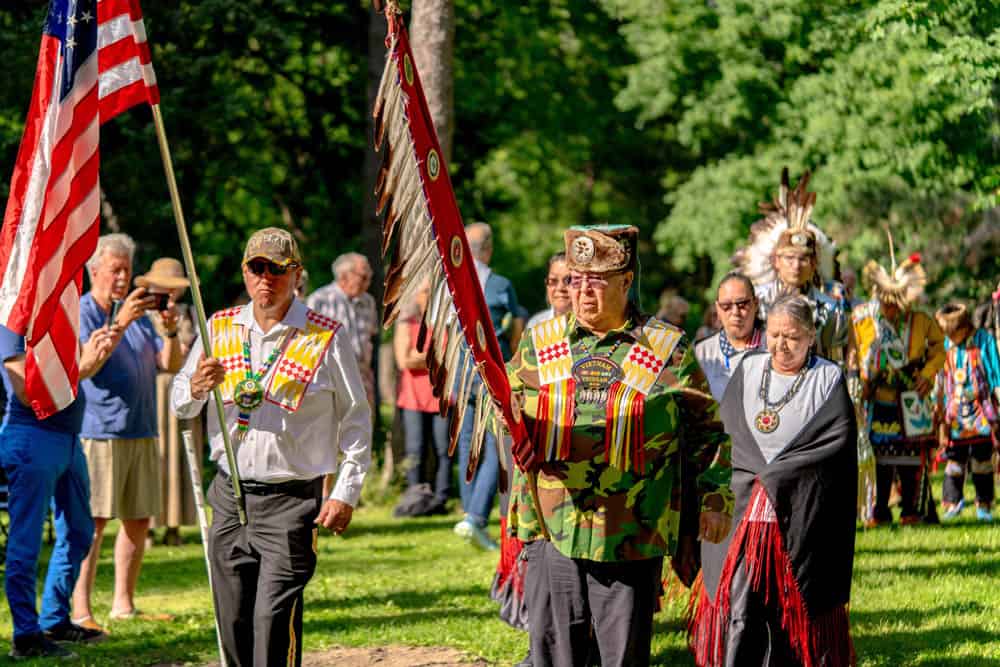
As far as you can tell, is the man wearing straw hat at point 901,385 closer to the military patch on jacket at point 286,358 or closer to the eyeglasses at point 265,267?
the military patch on jacket at point 286,358

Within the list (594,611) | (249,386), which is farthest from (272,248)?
(594,611)

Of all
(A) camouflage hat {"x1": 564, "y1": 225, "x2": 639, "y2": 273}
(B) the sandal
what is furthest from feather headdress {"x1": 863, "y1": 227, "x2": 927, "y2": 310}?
(A) camouflage hat {"x1": 564, "y1": 225, "x2": 639, "y2": 273}

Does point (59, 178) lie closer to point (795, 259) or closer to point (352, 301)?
point (795, 259)

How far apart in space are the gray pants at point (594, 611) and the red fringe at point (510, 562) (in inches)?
92.5

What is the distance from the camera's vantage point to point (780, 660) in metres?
6.94

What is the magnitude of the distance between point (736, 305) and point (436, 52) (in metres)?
6.17

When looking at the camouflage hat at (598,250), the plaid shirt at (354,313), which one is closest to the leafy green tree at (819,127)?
the plaid shirt at (354,313)

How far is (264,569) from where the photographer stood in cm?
616

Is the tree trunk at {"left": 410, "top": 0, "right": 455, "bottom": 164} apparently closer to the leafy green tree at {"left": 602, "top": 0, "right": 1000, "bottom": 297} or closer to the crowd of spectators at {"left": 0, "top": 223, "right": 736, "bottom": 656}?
the crowd of spectators at {"left": 0, "top": 223, "right": 736, "bottom": 656}

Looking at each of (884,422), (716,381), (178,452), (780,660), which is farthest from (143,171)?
(780,660)

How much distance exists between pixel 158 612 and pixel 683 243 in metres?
19.2

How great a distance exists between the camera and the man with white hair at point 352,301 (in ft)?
41.8

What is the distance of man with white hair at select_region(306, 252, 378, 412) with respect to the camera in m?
12.7

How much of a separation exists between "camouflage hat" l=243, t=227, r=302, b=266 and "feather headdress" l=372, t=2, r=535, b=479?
1.07 meters
